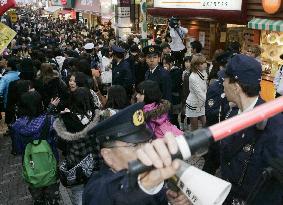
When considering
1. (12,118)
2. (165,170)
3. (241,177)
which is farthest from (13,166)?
(165,170)

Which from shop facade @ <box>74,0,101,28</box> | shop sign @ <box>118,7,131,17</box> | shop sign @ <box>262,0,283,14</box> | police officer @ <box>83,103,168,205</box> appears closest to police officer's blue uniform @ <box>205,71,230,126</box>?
police officer @ <box>83,103,168,205</box>

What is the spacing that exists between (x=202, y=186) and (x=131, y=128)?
838 millimetres

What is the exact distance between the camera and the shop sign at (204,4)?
12.8 m

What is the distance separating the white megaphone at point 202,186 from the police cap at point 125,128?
0.69 m

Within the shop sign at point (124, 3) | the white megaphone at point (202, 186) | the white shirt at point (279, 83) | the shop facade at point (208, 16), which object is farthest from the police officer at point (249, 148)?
the shop sign at point (124, 3)

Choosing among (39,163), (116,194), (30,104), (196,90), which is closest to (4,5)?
(30,104)

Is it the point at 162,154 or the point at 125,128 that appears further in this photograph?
the point at 125,128

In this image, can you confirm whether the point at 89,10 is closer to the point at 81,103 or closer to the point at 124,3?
the point at 124,3

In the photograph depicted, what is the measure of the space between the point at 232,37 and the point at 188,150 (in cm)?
1461

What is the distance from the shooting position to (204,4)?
14.2 m

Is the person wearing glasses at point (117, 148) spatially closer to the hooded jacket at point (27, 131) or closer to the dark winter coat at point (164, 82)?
the hooded jacket at point (27, 131)

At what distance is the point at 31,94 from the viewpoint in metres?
5.05

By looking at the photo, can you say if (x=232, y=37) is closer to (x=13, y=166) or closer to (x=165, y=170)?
(x=13, y=166)

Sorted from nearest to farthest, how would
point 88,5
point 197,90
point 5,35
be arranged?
point 197,90 → point 5,35 → point 88,5
